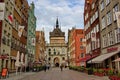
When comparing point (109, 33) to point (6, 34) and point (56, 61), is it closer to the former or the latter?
point (6, 34)

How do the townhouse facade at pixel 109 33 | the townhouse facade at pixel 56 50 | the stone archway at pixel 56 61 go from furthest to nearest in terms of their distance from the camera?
the stone archway at pixel 56 61 → the townhouse facade at pixel 56 50 → the townhouse facade at pixel 109 33

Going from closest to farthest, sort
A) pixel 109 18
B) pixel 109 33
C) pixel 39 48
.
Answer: pixel 109 18 → pixel 109 33 → pixel 39 48

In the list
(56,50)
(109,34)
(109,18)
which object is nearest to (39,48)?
(109,34)

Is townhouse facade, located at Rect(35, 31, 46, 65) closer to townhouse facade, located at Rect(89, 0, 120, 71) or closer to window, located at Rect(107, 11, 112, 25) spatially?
townhouse facade, located at Rect(89, 0, 120, 71)

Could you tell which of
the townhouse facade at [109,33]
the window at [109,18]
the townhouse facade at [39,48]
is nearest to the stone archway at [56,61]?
the townhouse facade at [39,48]

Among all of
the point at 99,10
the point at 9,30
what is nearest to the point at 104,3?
the point at 99,10

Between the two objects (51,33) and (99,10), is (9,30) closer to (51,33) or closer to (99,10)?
(99,10)

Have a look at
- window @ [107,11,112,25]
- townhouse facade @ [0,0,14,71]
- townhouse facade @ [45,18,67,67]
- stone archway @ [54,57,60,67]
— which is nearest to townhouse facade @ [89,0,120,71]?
window @ [107,11,112,25]

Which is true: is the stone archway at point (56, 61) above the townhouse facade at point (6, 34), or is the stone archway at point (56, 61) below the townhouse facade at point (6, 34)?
below

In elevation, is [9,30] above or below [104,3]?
below

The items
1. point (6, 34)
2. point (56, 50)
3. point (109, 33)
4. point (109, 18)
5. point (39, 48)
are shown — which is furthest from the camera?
point (56, 50)

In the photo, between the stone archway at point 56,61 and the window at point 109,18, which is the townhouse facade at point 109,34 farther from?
the stone archway at point 56,61

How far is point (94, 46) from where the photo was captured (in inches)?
1903

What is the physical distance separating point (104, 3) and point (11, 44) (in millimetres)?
19877
